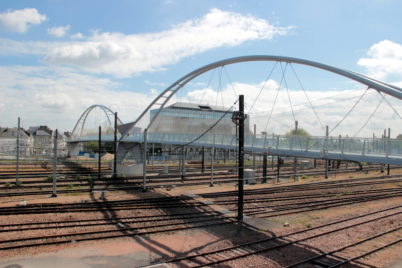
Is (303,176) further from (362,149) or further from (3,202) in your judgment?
(3,202)

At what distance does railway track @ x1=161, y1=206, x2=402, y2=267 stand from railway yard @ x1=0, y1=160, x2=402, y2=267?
0.12 ft

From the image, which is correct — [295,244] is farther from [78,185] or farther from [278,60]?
[78,185]

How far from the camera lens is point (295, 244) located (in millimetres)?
13133

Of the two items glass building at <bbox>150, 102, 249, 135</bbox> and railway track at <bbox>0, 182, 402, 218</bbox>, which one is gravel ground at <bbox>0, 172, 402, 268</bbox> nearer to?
railway track at <bbox>0, 182, 402, 218</bbox>

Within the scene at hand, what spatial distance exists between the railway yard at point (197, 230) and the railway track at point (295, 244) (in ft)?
0.12

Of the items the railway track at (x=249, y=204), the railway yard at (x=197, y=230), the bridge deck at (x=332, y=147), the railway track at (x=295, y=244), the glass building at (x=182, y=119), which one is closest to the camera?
the railway track at (x=295, y=244)

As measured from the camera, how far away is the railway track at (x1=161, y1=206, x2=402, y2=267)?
11.0 meters

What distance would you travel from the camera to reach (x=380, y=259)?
Result: 38.5 feet

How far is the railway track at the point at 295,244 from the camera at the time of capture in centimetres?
→ 1102

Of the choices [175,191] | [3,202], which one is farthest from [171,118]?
[3,202]

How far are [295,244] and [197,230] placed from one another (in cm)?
444

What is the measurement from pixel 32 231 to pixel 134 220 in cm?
453

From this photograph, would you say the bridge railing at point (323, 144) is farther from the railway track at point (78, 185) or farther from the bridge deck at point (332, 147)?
the railway track at point (78, 185)

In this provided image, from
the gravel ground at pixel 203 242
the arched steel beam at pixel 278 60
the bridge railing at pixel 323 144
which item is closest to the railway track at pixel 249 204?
the gravel ground at pixel 203 242
